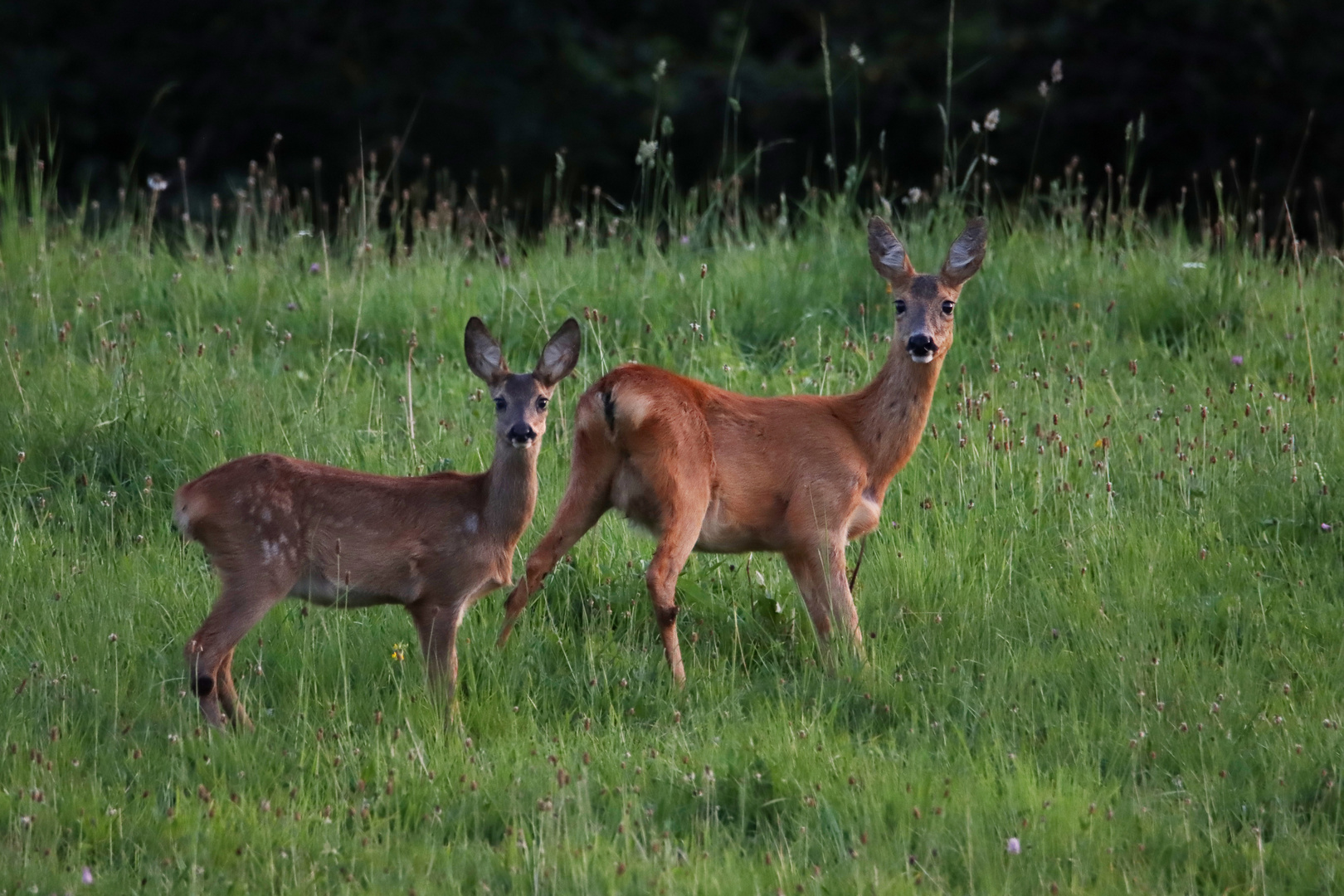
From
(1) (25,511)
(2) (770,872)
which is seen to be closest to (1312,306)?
(2) (770,872)

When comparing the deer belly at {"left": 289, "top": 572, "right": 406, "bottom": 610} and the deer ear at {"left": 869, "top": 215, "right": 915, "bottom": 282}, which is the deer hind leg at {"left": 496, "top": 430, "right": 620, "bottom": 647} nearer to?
the deer belly at {"left": 289, "top": 572, "right": 406, "bottom": 610}

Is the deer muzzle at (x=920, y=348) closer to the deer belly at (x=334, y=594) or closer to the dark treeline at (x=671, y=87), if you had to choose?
the deer belly at (x=334, y=594)

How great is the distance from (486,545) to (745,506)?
847 mm

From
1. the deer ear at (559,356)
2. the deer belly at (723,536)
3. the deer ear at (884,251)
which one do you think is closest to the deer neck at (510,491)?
the deer ear at (559,356)

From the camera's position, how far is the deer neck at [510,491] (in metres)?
5.14

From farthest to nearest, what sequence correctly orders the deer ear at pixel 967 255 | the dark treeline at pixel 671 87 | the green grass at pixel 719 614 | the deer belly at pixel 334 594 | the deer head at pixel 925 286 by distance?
the dark treeline at pixel 671 87 → the deer ear at pixel 967 255 → the deer head at pixel 925 286 → the deer belly at pixel 334 594 → the green grass at pixel 719 614

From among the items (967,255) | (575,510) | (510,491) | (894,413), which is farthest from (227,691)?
(967,255)

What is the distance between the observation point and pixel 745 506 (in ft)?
17.6

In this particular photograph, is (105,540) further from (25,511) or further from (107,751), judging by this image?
(107,751)

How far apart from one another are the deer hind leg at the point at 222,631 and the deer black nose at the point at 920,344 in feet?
7.25

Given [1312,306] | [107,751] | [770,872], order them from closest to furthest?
[770,872] → [107,751] → [1312,306]

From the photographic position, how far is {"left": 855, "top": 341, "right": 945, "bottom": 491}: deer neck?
5688 mm

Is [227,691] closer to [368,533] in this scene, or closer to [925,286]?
[368,533]

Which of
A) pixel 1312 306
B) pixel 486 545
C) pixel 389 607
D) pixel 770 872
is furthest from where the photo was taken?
pixel 1312 306
